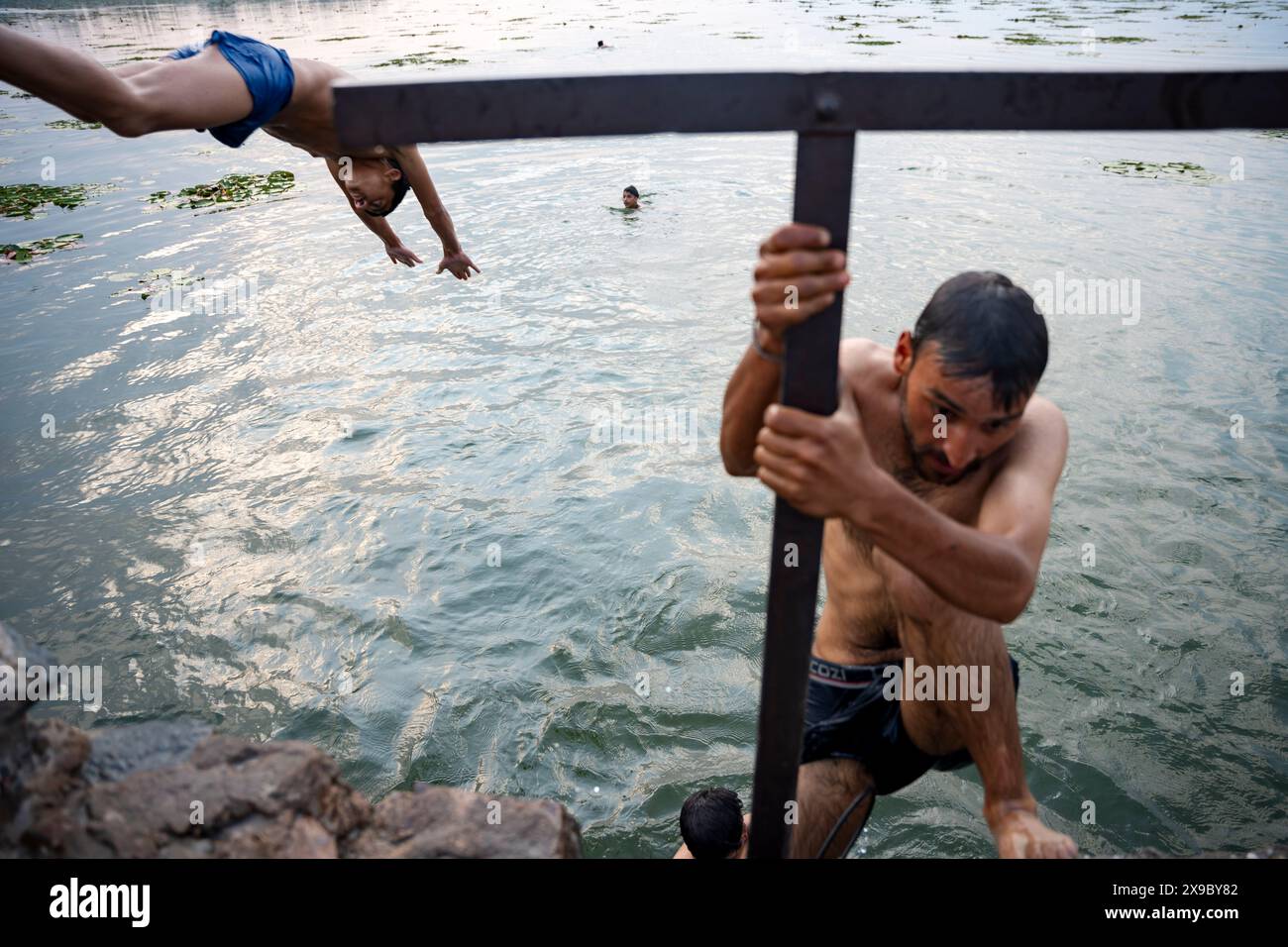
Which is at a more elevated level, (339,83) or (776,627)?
(339,83)

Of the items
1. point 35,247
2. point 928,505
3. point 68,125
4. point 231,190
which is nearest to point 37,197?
point 35,247

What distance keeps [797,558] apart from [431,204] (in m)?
3.30

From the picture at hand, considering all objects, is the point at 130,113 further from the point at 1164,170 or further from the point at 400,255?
the point at 1164,170

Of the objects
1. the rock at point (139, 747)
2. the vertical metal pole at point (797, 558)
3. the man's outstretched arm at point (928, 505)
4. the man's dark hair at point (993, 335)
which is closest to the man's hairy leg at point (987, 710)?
the man's outstretched arm at point (928, 505)

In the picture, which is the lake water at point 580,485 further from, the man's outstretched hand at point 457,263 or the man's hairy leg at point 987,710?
the man's outstretched hand at point 457,263

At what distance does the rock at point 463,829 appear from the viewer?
6.65 ft

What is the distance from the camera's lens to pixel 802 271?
1.65m

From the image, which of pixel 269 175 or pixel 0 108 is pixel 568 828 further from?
pixel 0 108

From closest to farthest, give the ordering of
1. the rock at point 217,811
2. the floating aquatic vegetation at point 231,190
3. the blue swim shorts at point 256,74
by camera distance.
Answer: the rock at point 217,811 < the blue swim shorts at point 256,74 < the floating aquatic vegetation at point 231,190

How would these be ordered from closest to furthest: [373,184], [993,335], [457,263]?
[993,335]
[373,184]
[457,263]

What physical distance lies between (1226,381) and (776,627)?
7533 mm

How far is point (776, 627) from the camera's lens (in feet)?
6.32

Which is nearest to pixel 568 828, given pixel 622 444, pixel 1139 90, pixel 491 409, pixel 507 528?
pixel 1139 90

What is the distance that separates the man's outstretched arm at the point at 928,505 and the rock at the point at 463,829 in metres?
1.01
